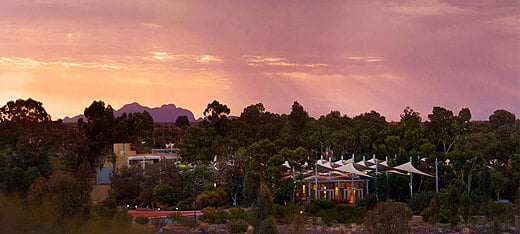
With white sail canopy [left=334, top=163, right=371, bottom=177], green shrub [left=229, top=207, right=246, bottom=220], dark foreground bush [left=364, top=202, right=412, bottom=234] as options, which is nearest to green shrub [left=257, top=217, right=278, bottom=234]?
dark foreground bush [left=364, top=202, right=412, bottom=234]

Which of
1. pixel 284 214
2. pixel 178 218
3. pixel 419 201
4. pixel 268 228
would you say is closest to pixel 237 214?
pixel 284 214

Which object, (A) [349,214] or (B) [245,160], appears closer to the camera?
(A) [349,214]

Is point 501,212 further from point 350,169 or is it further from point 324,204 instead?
point 350,169

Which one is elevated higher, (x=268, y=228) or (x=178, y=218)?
(x=268, y=228)

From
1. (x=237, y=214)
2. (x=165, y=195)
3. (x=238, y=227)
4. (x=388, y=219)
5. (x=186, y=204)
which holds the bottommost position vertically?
(x=238, y=227)

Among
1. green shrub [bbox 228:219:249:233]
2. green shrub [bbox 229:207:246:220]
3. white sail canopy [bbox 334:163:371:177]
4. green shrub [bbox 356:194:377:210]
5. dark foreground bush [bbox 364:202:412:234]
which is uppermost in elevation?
white sail canopy [bbox 334:163:371:177]

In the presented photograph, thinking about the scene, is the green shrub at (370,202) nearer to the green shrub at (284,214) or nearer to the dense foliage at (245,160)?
the dense foliage at (245,160)

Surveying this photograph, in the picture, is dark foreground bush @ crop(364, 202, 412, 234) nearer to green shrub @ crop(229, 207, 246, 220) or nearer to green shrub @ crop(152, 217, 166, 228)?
green shrub @ crop(229, 207, 246, 220)

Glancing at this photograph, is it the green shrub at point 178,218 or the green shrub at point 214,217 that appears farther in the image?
the green shrub at point 214,217

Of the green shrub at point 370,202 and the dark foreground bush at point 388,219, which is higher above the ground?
the dark foreground bush at point 388,219

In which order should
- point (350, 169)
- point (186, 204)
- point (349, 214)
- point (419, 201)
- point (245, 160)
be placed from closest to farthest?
point (349, 214), point (419, 201), point (186, 204), point (350, 169), point (245, 160)

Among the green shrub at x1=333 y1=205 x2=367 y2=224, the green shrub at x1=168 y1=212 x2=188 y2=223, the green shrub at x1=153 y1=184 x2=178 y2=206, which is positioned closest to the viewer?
the green shrub at x1=168 y1=212 x2=188 y2=223

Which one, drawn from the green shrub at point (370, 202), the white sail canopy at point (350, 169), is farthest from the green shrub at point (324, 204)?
the white sail canopy at point (350, 169)

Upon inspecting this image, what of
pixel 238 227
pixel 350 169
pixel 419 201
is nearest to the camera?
pixel 238 227
